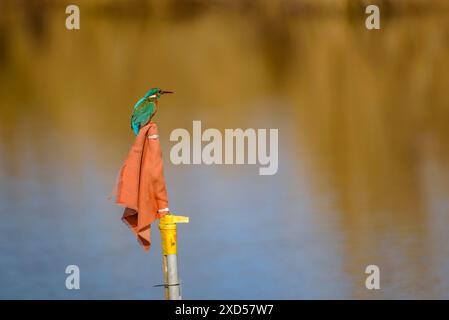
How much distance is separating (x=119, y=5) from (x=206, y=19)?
0.72 meters

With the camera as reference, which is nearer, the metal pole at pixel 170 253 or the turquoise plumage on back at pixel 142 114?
the metal pole at pixel 170 253

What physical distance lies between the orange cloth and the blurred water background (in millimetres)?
1743

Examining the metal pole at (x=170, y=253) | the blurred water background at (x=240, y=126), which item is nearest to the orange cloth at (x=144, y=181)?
the metal pole at (x=170, y=253)

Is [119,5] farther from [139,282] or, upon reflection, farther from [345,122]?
[139,282]

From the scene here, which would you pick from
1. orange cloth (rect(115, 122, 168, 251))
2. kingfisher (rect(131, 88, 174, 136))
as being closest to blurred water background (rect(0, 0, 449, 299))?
kingfisher (rect(131, 88, 174, 136))

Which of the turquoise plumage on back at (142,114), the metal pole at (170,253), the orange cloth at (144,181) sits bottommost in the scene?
the metal pole at (170,253)

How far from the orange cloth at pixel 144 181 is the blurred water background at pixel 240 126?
1.74m

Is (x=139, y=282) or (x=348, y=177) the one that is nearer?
(x=139, y=282)

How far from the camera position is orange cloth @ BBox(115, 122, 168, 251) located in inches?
119

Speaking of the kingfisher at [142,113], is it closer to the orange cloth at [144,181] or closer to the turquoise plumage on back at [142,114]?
the turquoise plumage on back at [142,114]

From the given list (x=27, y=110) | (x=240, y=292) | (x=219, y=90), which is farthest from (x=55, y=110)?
(x=240, y=292)

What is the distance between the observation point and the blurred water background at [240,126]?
4.97 m

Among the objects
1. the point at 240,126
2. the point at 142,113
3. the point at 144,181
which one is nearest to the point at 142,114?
the point at 142,113

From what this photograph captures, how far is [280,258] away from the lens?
505 centimetres
